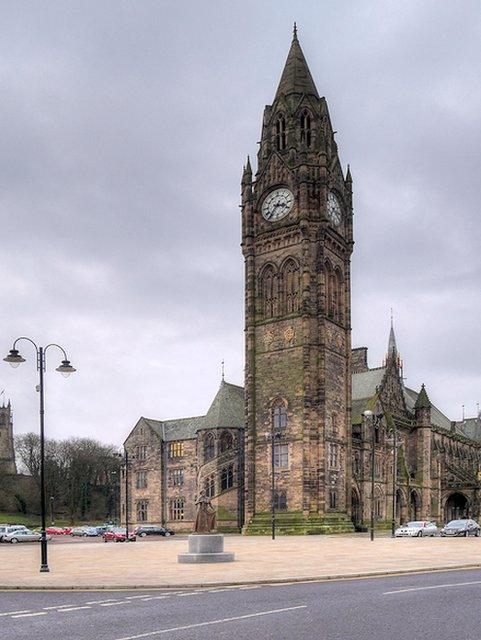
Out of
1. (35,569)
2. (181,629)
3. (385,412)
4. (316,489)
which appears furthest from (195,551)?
(385,412)

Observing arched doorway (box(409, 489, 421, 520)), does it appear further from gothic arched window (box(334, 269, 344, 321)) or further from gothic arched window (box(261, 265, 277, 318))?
gothic arched window (box(261, 265, 277, 318))

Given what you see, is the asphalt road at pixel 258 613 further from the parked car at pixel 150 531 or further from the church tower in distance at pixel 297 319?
the parked car at pixel 150 531

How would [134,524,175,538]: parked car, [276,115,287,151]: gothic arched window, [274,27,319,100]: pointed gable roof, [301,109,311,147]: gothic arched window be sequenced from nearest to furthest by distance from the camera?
1. [134,524,175,538]: parked car
2. [301,109,311,147]: gothic arched window
3. [276,115,287,151]: gothic arched window
4. [274,27,319,100]: pointed gable roof

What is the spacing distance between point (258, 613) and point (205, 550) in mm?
15079

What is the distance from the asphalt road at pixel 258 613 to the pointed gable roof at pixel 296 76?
209 ft

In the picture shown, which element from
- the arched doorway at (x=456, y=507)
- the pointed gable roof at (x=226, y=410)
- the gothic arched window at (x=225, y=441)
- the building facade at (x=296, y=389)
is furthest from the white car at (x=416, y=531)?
the arched doorway at (x=456, y=507)

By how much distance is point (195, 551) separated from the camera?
3045 cm

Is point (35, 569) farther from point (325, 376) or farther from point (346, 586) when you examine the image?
point (325, 376)

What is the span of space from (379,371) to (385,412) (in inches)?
206

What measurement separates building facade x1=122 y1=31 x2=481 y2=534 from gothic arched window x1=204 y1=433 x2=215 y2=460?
13 centimetres

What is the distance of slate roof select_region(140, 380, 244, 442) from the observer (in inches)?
3268

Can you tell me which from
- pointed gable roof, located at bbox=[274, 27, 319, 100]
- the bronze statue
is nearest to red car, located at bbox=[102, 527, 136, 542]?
the bronze statue

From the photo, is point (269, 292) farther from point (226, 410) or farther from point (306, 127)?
point (306, 127)

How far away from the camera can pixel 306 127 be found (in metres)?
76.9
